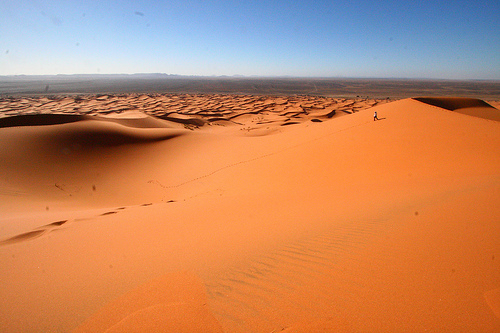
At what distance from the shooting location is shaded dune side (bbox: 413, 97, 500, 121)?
15.7 m

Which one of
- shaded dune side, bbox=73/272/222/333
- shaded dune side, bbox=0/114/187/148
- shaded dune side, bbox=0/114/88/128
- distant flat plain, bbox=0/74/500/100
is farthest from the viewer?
distant flat plain, bbox=0/74/500/100

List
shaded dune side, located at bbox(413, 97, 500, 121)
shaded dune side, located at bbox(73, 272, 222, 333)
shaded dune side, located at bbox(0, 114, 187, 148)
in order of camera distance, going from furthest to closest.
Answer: shaded dune side, located at bbox(413, 97, 500, 121) → shaded dune side, located at bbox(0, 114, 187, 148) → shaded dune side, located at bbox(73, 272, 222, 333)

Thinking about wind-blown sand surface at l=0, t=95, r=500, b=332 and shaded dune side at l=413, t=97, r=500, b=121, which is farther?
shaded dune side at l=413, t=97, r=500, b=121

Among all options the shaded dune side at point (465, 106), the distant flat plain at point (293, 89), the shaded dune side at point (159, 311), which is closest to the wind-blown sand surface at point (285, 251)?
the shaded dune side at point (159, 311)

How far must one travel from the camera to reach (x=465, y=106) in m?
17.0

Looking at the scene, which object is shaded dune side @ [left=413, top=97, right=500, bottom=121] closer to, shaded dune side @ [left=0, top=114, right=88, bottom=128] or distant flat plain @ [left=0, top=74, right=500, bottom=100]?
shaded dune side @ [left=0, top=114, right=88, bottom=128]

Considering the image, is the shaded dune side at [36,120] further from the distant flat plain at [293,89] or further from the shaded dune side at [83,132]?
the distant flat plain at [293,89]

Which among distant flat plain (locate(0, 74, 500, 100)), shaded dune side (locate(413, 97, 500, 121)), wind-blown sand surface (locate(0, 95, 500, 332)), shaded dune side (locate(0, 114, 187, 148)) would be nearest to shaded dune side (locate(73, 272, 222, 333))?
wind-blown sand surface (locate(0, 95, 500, 332))

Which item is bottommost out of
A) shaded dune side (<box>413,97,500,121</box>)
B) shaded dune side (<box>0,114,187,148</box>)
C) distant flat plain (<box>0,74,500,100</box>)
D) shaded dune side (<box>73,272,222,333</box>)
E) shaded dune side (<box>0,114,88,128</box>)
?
shaded dune side (<box>73,272,222,333</box>)

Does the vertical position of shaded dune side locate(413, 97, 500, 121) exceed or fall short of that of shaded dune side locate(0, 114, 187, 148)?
it exceeds it

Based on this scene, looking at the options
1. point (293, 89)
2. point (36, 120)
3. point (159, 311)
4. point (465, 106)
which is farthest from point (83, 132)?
point (293, 89)

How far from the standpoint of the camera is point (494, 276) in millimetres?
2297

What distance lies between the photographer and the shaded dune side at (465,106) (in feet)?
51.5

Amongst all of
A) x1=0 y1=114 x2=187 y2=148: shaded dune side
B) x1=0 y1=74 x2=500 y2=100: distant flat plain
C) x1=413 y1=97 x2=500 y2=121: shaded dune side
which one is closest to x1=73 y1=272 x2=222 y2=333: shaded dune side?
x1=0 y1=114 x2=187 y2=148: shaded dune side
